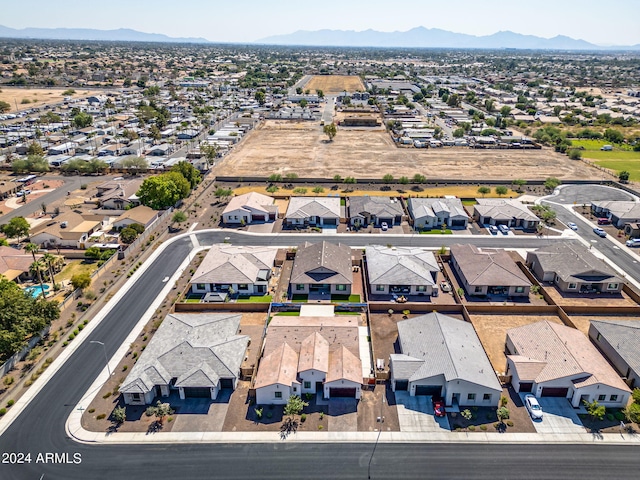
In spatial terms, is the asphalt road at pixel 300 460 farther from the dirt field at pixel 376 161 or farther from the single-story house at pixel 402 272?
the dirt field at pixel 376 161

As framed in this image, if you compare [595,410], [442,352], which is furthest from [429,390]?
[595,410]

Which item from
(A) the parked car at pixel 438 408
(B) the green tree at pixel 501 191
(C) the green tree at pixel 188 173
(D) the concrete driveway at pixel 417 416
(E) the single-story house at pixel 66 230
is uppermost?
(C) the green tree at pixel 188 173

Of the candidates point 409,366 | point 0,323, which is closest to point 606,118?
point 409,366

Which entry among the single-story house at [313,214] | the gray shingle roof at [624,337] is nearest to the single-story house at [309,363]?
the gray shingle roof at [624,337]

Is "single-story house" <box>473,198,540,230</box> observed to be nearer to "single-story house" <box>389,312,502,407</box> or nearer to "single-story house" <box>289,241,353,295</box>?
"single-story house" <box>289,241,353,295</box>

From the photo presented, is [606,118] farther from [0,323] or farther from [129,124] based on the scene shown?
[0,323]

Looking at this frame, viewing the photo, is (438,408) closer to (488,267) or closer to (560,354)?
(560,354)

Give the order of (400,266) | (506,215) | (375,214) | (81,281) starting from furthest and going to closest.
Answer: (506,215) → (375,214) → (400,266) → (81,281)
